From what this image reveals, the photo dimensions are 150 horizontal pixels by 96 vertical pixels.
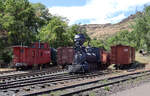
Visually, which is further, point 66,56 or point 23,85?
point 66,56

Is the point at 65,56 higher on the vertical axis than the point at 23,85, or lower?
higher

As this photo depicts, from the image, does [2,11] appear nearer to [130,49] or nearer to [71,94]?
[130,49]

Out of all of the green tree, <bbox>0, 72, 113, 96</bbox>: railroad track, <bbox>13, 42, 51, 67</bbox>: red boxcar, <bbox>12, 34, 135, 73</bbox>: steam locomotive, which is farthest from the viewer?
the green tree

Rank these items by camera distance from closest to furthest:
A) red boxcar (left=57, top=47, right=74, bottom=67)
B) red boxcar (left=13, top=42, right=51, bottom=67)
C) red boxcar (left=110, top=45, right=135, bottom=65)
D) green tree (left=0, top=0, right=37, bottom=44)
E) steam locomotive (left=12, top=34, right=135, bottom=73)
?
steam locomotive (left=12, top=34, right=135, bottom=73) → red boxcar (left=13, top=42, right=51, bottom=67) → red boxcar (left=110, top=45, right=135, bottom=65) → red boxcar (left=57, top=47, right=74, bottom=67) → green tree (left=0, top=0, right=37, bottom=44)

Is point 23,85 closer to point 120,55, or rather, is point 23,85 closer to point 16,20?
point 120,55

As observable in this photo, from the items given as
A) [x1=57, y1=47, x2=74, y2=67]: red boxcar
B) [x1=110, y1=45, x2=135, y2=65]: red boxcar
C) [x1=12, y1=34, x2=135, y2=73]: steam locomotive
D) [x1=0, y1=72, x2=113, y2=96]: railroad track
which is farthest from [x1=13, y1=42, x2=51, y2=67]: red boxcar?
[x1=0, y1=72, x2=113, y2=96]: railroad track

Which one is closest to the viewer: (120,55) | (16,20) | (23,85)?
(23,85)

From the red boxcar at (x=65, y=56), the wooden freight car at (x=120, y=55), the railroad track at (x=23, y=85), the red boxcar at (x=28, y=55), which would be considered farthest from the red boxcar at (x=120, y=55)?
the railroad track at (x=23, y=85)

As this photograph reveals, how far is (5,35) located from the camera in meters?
31.4

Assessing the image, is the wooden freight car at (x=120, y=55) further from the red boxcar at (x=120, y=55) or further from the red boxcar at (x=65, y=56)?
the red boxcar at (x=65, y=56)

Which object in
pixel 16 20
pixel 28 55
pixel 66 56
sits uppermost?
pixel 16 20

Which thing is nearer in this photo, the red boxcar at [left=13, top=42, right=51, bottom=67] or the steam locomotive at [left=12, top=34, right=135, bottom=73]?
the steam locomotive at [left=12, top=34, right=135, bottom=73]

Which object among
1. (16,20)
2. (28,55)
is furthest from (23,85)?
(16,20)

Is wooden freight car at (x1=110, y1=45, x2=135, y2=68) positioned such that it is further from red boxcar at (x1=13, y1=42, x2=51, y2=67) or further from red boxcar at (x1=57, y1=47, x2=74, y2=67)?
red boxcar at (x1=13, y1=42, x2=51, y2=67)
